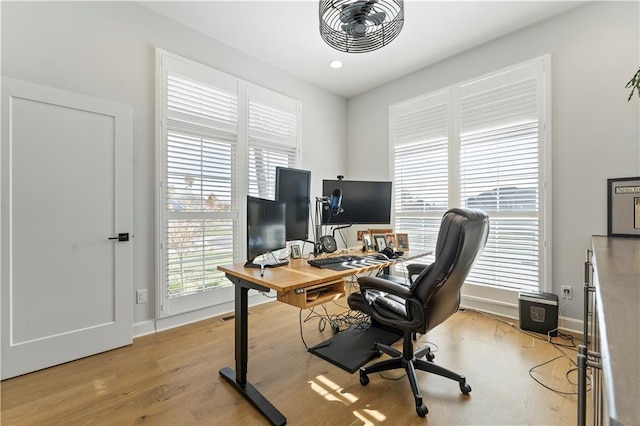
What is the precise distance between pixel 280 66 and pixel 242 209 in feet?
6.36

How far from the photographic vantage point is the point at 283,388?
6.07 feet

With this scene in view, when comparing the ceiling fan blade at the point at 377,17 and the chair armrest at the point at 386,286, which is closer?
the chair armrest at the point at 386,286

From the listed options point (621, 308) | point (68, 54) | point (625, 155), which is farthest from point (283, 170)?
point (625, 155)

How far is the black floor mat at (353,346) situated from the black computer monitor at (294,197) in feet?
3.07

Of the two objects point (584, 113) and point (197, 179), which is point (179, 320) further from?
point (584, 113)

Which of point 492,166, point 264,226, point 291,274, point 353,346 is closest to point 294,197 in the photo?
point 264,226

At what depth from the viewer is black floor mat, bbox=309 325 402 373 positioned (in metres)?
2.15

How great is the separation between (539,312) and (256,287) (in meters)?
2.62

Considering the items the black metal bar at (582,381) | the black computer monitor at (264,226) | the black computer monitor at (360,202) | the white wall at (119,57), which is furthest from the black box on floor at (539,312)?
the white wall at (119,57)

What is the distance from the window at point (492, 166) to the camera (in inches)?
112

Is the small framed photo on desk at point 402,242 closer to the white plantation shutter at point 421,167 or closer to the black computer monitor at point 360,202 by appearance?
the black computer monitor at point 360,202

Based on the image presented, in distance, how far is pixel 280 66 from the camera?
3676 millimetres

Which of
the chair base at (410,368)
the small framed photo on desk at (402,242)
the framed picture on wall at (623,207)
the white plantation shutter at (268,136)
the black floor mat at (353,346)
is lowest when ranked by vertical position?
the black floor mat at (353,346)

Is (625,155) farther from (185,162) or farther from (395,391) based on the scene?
(185,162)
